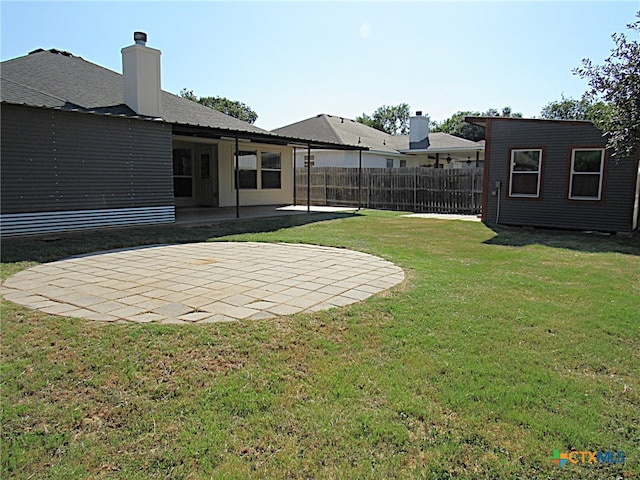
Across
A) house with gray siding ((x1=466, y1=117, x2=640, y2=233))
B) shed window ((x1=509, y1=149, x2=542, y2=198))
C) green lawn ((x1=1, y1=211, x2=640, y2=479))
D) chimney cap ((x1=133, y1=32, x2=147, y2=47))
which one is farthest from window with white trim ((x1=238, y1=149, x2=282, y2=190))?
green lawn ((x1=1, y1=211, x2=640, y2=479))

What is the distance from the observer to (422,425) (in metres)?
2.31

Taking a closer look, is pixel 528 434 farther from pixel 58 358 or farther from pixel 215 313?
pixel 58 358

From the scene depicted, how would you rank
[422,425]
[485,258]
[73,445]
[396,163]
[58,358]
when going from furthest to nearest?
[396,163] < [485,258] < [58,358] < [422,425] < [73,445]

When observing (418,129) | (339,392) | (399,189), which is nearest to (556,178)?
(399,189)

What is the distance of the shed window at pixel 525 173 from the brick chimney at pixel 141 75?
9.96m

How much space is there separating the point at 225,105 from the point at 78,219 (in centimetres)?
4073

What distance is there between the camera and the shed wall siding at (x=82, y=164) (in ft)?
26.2

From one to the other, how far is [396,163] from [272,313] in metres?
22.2

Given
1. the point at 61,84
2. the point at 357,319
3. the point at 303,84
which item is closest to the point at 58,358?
the point at 357,319

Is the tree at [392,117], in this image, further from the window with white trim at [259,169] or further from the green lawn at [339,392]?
the green lawn at [339,392]

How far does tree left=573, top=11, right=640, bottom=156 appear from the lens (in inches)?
356

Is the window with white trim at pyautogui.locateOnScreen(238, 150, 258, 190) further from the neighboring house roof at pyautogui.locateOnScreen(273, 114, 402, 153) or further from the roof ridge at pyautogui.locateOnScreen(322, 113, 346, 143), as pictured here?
the roof ridge at pyautogui.locateOnScreen(322, 113, 346, 143)

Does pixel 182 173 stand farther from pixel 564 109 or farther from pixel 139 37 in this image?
pixel 564 109

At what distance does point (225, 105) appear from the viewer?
154ft
